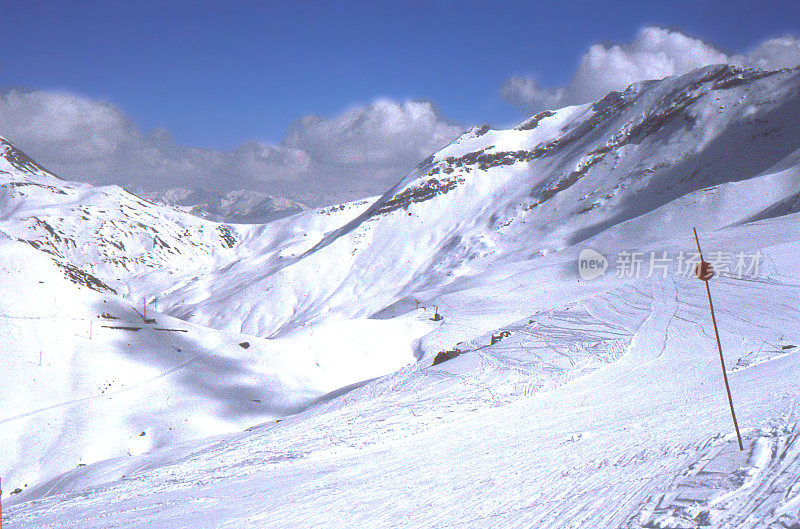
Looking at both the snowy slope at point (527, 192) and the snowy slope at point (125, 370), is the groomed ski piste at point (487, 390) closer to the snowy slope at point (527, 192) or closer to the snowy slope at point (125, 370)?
the snowy slope at point (125, 370)

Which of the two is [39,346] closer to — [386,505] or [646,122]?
[386,505]

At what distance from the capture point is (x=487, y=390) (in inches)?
644

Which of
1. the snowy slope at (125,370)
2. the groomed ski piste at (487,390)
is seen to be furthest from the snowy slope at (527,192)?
the snowy slope at (125,370)

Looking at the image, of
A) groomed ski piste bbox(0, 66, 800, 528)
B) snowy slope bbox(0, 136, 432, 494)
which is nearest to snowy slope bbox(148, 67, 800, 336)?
groomed ski piste bbox(0, 66, 800, 528)

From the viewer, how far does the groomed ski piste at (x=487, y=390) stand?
751cm

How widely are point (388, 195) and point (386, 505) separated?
6423 inches

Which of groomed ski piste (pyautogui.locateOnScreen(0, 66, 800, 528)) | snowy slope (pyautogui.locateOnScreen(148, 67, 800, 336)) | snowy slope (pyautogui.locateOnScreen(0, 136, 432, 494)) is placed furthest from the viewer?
snowy slope (pyautogui.locateOnScreen(148, 67, 800, 336))

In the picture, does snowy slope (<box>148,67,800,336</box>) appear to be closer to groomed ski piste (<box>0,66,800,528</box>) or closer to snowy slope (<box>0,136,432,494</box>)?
groomed ski piste (<box>0,66,800,528</box>)

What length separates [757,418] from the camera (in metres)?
8.45

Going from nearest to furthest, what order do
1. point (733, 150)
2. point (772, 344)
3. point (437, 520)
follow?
point (437, 520) < point (772, 344) < point (733, 150)

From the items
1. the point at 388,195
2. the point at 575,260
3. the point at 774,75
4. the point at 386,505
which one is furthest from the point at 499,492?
the point at 388,195

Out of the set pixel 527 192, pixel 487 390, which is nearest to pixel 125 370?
pixel 487 390

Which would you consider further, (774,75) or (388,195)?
(388,195)

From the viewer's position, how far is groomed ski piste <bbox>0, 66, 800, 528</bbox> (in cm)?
751
